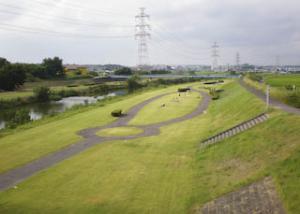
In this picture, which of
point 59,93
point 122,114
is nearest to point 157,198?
point 122,114

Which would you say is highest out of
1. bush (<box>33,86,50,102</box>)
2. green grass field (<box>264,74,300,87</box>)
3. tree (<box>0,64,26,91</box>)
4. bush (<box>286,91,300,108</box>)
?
tree (<box>0,64,26,91</box>)

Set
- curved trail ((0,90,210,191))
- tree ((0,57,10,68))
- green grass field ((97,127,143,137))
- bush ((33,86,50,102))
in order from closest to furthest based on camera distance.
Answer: curved trail ((0,90,210,191)), green grass field ((97,127,143,137)), bush ((33,86,50,102)), tree ((0,57,10,68))

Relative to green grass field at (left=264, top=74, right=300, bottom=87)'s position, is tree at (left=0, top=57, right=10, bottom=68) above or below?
above

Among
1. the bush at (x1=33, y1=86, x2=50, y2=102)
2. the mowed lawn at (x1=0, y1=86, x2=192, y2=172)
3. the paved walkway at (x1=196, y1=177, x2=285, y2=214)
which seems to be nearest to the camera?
the paved walkway at (x1=196, y1=177, x2=285, y2=214)

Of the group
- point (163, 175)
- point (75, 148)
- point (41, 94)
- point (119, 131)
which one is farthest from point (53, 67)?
point (163, 175)

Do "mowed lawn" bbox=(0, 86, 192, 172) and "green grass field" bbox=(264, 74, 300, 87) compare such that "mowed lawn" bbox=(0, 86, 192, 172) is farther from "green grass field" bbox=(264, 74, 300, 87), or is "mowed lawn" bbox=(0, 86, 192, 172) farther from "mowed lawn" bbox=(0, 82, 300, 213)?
"green grass field" bbox=(264, 74, 300, 87)

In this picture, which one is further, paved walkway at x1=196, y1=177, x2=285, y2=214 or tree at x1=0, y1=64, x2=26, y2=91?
tree at x1=0, y1=64, x2=26, y2=91

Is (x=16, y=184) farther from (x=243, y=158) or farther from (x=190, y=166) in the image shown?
(x=243, y=158)

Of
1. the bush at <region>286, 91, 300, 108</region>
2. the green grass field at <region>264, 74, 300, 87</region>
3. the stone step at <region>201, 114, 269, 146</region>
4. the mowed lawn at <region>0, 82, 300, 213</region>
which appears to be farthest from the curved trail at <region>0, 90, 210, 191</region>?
the green grass field at <region>264, 74, 300, 87</region>
